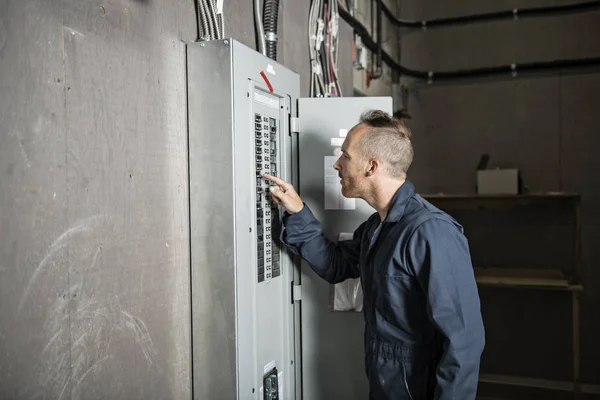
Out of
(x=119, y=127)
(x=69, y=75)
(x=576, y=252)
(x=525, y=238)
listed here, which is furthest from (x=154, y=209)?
(x=525, y=238)

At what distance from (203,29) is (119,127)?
39 centimetres

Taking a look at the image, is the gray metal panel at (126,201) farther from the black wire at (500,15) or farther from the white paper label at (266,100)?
the black wire at (500,15)

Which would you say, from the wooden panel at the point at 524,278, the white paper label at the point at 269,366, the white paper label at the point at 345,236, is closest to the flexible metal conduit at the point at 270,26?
the white paper label at the point at 345,236

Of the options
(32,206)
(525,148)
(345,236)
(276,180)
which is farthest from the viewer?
(525,148)

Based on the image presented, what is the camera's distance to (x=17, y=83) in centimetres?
76

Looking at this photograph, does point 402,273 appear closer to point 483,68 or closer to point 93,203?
point 93,203

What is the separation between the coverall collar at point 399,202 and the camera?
123 centimetres

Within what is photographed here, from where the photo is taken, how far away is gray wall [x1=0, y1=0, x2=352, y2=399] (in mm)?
761

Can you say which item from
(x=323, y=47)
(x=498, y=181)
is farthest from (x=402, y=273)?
(x=498, y=181)

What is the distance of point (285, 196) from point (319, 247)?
20 cm

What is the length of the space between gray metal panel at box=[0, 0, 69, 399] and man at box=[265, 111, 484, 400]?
2.05ft

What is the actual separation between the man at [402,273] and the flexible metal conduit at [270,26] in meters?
0.37

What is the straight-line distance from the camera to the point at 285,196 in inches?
53.6

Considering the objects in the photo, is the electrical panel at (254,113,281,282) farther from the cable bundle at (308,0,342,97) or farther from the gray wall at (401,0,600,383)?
the gray wall at (401,0,600,383)
